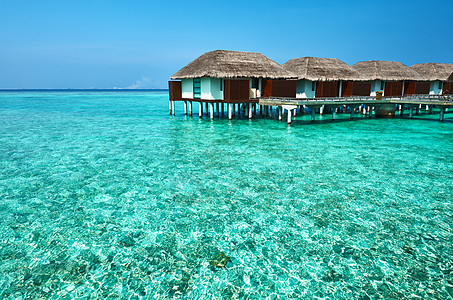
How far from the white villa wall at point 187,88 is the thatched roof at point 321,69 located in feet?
31.3

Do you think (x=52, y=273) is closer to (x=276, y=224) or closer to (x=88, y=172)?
(x=276, y=224)

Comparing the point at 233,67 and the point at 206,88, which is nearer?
the point at 233,67

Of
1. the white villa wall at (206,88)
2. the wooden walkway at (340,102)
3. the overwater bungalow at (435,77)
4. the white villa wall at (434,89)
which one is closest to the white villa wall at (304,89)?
the wooden walkway at (340,102)

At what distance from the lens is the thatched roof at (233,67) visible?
2180cm

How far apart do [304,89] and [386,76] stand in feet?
36.0

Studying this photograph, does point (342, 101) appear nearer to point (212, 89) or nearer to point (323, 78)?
point (323, 78)

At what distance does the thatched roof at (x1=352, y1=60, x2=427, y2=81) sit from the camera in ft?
99.6

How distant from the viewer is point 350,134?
18.4 metres

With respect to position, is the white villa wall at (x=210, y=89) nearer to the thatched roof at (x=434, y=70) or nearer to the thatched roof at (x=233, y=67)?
the thatched roof at (x=233, y=67)

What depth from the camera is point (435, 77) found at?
3447 cm

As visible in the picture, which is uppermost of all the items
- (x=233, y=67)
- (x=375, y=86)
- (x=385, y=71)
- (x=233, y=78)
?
(x=385, y=71)

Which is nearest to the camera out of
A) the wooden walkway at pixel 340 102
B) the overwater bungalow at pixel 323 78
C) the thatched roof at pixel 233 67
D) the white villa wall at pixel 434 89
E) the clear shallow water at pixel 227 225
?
the clear shallow water at pixel 227 225

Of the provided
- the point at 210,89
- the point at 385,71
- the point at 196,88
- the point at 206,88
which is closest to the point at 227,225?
the point at 210,89

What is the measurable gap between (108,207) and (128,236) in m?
1.74
